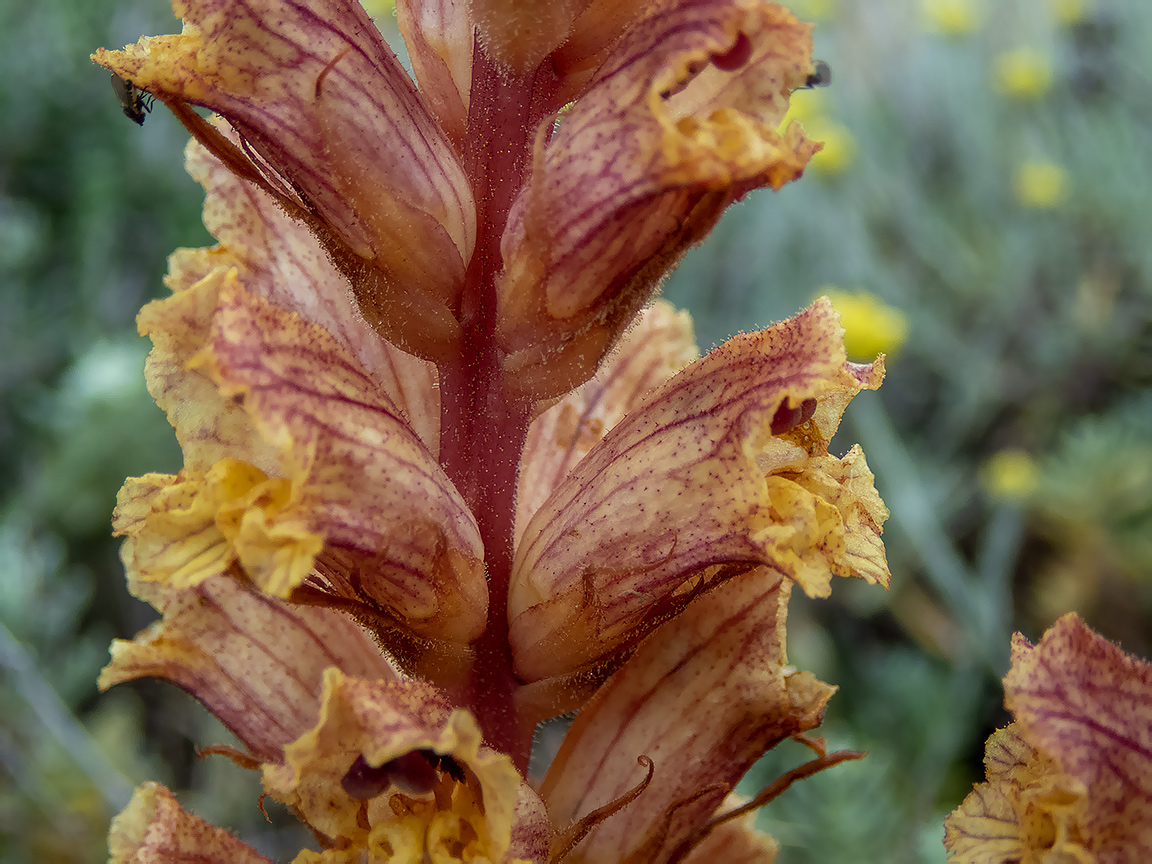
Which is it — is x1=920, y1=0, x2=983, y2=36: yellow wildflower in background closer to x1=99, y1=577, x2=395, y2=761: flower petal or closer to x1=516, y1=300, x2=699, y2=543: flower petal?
x1=516, y1=300, x2=699, y2=543: flower petal

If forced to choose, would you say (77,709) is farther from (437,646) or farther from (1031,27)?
(1031,27)

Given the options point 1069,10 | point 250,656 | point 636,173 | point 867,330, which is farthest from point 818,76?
point 1069,10

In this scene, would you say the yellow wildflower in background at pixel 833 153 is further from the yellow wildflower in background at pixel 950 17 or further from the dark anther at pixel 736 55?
the dark anther at pixel 736 55

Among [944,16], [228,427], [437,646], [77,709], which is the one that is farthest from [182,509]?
[944,16]

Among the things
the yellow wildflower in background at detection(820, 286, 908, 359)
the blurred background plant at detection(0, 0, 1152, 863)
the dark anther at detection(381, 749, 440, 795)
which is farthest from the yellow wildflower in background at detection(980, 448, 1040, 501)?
the dark anther at detection(381, 749, 440, 795)

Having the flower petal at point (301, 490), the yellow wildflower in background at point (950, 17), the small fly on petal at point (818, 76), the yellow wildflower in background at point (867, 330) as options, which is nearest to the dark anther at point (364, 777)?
the flower petal at point (301, 490)

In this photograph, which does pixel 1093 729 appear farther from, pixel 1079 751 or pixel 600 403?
pixel 600 403
